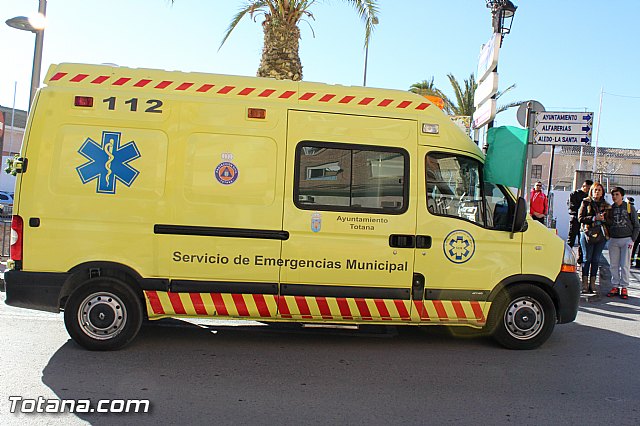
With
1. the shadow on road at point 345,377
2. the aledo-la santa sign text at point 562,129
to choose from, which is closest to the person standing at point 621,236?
the aledo-la santa sign text at point 562,129

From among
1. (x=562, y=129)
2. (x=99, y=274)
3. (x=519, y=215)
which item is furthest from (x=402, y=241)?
(x=562, y=129)

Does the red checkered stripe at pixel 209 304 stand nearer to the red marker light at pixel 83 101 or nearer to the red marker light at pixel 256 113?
the red marker light at pixel 256 113

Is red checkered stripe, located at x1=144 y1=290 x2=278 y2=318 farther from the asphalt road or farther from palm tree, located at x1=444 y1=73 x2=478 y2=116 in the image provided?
palm tree, located at x1=444 y1=73 x2=478 y2=116

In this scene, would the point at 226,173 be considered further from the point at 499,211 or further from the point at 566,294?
the point at 566,294

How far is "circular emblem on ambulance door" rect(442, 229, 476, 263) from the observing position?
19.2 feet

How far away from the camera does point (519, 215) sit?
5918 millimetres

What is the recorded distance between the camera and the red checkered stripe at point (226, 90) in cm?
563

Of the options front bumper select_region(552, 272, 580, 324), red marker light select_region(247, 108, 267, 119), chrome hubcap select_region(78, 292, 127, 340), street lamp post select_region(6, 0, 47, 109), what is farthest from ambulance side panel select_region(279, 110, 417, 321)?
street lamp post select_region(6, 0, 47, 109)

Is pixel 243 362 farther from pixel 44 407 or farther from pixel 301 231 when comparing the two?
pixel 44 407

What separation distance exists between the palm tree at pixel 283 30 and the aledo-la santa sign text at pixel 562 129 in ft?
16.4

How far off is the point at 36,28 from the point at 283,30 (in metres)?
5.12

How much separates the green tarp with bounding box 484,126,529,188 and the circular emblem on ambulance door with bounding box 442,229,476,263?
2.39 feet

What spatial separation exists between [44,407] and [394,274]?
333cm

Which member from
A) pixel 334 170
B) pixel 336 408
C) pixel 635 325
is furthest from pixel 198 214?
pixel 635 325
